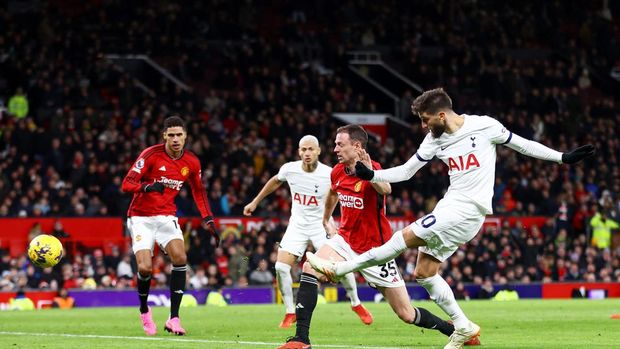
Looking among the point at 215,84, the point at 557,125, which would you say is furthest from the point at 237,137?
the point at 557,125

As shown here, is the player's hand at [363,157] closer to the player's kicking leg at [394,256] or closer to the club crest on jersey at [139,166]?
the player's kicking leg at [394,256]

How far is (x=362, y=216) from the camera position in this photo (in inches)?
487

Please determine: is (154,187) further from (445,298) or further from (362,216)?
(445,298)

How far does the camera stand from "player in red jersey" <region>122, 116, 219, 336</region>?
49.0 feet

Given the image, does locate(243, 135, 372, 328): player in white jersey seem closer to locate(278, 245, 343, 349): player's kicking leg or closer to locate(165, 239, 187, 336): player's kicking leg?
locate(165, 239, 187, 336): player's kicking leg

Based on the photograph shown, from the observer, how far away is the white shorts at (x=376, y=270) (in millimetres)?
12164

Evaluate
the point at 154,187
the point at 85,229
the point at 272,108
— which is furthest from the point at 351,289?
the point at 272,108

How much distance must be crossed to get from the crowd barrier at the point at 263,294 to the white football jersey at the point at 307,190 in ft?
28.1

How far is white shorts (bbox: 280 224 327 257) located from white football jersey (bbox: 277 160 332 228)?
94mm

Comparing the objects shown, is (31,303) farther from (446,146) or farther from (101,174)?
(446,146)

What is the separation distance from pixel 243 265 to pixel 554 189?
36.3ft

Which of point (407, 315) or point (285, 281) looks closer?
point (407, 315)

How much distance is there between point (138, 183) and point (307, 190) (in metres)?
3.75

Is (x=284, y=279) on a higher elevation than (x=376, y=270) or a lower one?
lower
